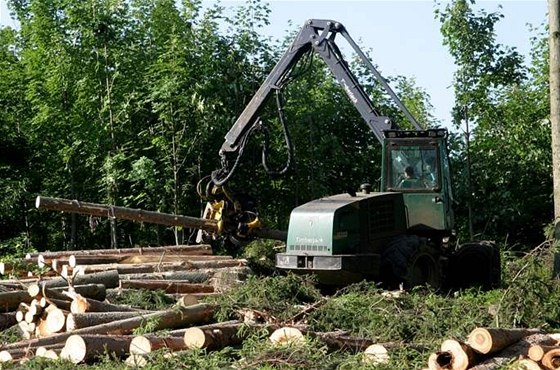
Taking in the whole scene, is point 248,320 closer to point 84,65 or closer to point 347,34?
point 347,34

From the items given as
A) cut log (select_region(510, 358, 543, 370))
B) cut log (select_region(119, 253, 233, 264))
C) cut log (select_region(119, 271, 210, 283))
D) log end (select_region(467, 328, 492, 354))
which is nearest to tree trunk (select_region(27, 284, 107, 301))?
cut log (select_region(119, 271, 210, 283))

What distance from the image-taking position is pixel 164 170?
74.0ft

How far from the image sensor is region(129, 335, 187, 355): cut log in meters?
8.91

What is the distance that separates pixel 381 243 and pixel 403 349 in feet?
20.0

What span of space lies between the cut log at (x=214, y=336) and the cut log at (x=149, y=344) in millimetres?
151

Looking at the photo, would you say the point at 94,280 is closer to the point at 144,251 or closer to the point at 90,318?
the point at 90,318

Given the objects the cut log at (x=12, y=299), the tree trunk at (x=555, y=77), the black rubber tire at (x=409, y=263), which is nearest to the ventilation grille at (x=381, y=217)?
the black rubber tire at (x=409, y=263)

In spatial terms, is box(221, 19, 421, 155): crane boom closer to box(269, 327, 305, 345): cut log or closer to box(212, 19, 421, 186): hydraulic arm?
box(212, 19, 421, 186): hydraulic arm

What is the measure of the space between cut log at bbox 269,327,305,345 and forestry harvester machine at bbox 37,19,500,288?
4665 mm

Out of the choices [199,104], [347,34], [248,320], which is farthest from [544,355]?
[199,104]

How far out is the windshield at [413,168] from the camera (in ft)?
50.3

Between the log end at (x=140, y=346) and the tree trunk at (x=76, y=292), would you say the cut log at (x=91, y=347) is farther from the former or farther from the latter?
the tree trunk at (x=76, y=292)

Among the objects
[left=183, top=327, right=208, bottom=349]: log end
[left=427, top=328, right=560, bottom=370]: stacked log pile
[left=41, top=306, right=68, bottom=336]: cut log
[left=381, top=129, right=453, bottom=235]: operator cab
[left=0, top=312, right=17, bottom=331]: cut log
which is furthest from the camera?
[left=381, top=129, right=453, bottom=235]: operator cab

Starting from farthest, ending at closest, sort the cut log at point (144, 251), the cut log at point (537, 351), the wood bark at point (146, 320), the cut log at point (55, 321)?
1. the cut log at point (144, 251)
2. the cut log at point (55, 321)
3. the wood bark at point (146, 320)
4. the cut log at point (537, 351)
